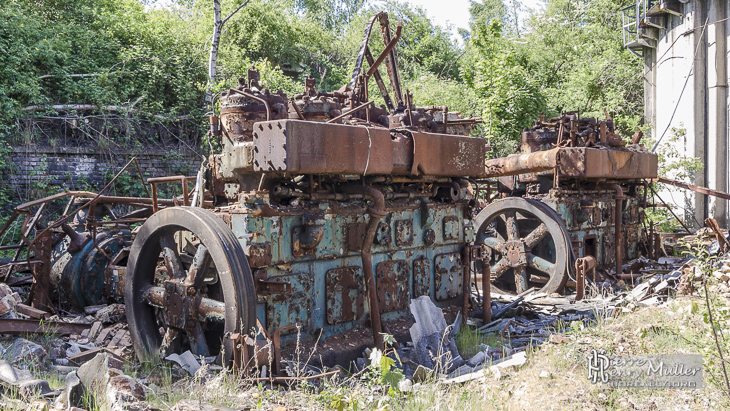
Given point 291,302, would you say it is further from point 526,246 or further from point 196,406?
point 526,246

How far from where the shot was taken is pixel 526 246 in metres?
8.70

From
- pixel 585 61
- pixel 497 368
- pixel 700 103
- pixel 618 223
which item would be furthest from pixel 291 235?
pixel 585 61

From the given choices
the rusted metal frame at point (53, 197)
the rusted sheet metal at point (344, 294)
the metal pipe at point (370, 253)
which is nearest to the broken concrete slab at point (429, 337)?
the metal pipe at point (370, 253)

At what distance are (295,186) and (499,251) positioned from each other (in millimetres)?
4651

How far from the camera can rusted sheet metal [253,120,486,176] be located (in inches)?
183

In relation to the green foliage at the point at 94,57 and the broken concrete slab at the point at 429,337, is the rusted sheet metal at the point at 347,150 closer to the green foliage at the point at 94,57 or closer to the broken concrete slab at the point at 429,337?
the broken concrete slab at the point at 429,337

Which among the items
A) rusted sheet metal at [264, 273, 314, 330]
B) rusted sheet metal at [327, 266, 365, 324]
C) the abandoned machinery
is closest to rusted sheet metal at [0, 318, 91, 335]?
the abandoned machinery

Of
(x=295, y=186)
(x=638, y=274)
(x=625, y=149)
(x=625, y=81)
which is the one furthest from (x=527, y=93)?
(x=295, y=186)

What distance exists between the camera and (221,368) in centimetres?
441

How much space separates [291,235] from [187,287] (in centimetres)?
91

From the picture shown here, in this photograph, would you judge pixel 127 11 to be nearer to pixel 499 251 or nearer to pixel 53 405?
pixel 499 251

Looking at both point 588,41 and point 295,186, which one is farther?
point 588,41

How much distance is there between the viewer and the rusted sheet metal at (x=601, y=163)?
28.6ft

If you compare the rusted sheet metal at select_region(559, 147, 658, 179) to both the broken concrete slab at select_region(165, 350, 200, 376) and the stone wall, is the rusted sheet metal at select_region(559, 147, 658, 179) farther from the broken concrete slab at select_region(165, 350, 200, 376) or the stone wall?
the stone wall
